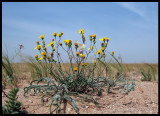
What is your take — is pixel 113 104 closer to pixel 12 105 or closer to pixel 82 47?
pixel 82 47

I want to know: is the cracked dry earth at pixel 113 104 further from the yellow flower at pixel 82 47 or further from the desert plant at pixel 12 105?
the yellow flower at pixel 82 47

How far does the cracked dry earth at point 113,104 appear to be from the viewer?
2.44m

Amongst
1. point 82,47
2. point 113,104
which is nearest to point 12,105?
point 82,47

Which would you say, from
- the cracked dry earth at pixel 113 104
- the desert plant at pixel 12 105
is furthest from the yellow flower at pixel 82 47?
the desert plant at pixel 12 105

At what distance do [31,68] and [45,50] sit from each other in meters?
1.57

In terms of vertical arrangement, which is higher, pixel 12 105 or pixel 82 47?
pixel 82 47

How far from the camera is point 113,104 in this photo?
2.70 m

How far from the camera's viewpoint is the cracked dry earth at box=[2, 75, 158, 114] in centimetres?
244

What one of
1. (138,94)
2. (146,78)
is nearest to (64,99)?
(138,94)

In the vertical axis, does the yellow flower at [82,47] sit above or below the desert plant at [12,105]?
above

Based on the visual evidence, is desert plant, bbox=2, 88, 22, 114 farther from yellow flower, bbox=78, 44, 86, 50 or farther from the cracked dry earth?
yellow flower, bbox=78, 44, 86, 50

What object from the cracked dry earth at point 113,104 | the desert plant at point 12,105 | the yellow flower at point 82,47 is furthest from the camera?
the yellow flower at point 82,47

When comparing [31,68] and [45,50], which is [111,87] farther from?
[31,68]

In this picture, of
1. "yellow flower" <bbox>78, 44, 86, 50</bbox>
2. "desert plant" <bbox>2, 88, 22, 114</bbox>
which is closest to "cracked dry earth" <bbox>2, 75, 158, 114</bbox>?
"desert plant" <bbox>2, 88, 22, 114</bbox>
